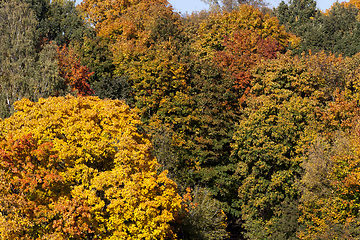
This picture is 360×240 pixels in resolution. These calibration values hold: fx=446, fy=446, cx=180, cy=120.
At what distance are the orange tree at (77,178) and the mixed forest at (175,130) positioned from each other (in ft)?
0.28

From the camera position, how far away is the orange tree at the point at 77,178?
910 inches

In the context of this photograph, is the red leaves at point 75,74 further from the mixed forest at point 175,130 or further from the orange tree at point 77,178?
the orange tree at point 77,178

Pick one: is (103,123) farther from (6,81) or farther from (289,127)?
(289,127)

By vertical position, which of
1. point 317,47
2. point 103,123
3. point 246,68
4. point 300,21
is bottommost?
point 103,123

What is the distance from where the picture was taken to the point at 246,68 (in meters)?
52.5

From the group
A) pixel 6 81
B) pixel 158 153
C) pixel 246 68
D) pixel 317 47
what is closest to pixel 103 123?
pixel 158 153

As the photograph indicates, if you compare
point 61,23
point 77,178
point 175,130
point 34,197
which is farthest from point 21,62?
point 34,197

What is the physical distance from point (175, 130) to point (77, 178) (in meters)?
24.1

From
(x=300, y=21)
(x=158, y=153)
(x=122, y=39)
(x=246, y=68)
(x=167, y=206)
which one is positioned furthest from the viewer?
(x=300, y=21)

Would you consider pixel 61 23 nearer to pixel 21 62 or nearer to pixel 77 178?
pixel 21 62

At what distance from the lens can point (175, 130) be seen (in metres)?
48.8

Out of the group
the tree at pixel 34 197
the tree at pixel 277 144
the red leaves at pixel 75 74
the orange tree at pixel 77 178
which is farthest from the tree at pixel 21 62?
the tree at pixel 277 144

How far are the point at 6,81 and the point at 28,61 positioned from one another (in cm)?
330

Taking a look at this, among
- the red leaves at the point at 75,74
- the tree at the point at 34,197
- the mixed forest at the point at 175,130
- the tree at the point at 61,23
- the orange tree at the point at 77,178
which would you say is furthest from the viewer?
the tree at the point at 61,23
